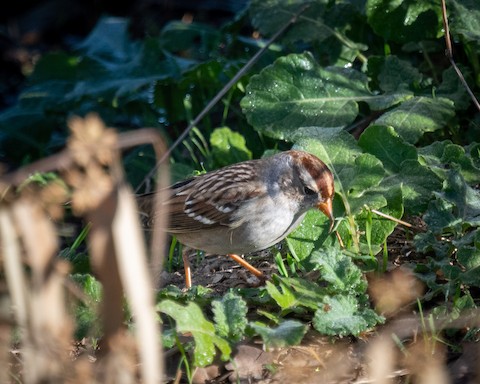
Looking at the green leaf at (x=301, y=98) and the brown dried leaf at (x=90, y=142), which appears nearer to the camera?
the brown dried leaf at (x=90, y=142)

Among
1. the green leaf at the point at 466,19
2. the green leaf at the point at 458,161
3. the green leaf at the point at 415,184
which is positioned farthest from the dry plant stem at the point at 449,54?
the green leaf at the point at 415,184

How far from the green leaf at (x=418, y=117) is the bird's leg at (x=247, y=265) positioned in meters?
0.94

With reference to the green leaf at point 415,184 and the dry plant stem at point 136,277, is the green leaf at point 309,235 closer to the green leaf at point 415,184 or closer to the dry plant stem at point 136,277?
the green leaf at point 415,184

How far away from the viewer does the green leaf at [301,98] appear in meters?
4.57

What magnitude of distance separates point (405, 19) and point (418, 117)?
642 millimetres

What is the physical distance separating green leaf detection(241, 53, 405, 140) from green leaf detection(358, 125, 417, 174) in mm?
421

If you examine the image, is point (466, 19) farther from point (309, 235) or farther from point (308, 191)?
point (309, 235)

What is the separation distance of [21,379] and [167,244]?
1.72m

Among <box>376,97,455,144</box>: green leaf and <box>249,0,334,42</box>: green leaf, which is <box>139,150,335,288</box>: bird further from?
<box>249,0,334,42</box>: green leaf

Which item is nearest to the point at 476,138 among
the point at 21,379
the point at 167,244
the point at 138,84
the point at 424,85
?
the point at 424,85

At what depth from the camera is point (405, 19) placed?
4.73m

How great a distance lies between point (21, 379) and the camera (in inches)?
128

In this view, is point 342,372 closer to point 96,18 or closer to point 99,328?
point 99,328

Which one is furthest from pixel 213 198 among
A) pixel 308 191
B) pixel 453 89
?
pixel 453 89
